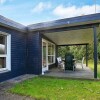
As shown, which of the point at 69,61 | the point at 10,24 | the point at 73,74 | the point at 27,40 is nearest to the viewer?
the point at 10,24

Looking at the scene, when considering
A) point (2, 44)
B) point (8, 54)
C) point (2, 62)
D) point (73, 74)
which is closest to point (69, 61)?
point (73, 74)

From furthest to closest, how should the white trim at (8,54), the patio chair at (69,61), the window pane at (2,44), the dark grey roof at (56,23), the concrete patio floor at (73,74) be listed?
the patio chair at (69,61)
the concrete patio floor at (73,74)
the white trim at (8,54)
the window pane at (2,44)
the dark grey roof at (56,23)

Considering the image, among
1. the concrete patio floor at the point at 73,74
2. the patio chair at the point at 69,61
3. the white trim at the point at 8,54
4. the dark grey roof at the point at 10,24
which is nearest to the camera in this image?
the dark grey roof at the point at 10,24

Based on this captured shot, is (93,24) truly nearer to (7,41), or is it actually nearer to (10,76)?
(7,41)

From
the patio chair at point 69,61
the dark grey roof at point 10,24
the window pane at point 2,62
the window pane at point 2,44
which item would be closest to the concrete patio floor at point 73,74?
the patio chair at point 69,61

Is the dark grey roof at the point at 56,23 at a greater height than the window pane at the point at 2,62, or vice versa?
the dark grey roof at the point at 56,23

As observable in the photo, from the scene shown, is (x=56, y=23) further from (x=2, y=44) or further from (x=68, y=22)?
(x=2, y=44)

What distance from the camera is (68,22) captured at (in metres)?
6.95

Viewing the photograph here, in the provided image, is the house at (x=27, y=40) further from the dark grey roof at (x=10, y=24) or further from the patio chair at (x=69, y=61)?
the patio chair at (x=69, y=61)

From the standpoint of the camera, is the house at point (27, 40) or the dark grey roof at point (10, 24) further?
the house at point (27, 40)

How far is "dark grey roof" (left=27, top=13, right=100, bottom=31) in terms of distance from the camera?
6.49 meters

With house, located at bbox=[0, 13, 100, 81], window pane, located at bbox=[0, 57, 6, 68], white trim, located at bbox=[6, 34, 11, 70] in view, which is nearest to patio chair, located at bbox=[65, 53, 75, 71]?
house, located at bbox=[0, 13, 100, 81]

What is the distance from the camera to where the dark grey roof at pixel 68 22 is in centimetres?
649

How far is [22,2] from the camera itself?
12.0m
